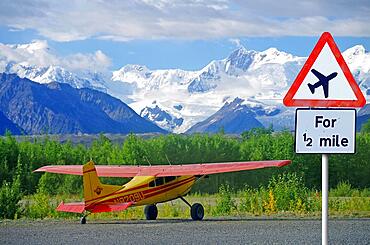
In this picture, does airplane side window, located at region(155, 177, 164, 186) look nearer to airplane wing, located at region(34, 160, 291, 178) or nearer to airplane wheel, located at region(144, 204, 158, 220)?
airplane wing, located at region(34, 160, 291, 178)

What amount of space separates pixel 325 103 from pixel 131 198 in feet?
54.8

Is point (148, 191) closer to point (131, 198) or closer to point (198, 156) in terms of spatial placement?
point (131, 198)

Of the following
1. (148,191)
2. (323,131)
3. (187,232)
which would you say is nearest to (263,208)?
(148,191)

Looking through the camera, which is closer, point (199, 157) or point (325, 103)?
point (325, 103)

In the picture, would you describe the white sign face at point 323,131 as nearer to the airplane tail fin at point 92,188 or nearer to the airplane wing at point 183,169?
the airplane wing at point 183,169

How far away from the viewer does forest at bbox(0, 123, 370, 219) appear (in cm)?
5234

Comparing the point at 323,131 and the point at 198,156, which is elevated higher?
the point at 198,156

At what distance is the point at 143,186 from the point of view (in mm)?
25969

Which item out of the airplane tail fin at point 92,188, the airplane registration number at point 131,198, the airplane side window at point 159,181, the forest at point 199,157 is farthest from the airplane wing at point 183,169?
the forest at point 199,157

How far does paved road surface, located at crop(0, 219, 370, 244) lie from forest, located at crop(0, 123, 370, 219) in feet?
83.1

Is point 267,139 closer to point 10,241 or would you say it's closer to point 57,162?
point 57,162

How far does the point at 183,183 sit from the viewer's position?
1096 inches

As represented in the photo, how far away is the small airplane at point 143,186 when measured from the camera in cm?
2438

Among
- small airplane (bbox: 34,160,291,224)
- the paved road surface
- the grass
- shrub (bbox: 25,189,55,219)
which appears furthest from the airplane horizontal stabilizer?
shrub (bbox: 25,189,55,219)
